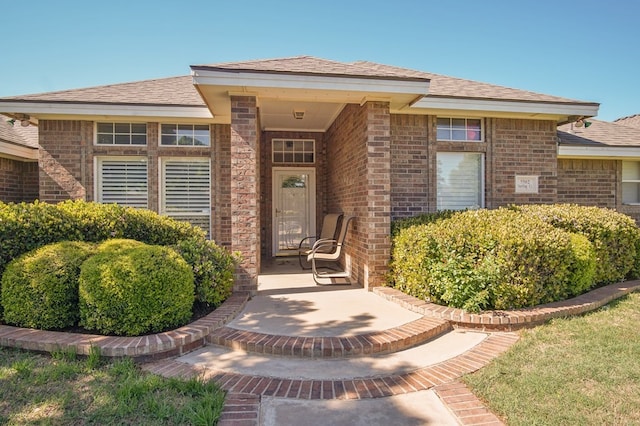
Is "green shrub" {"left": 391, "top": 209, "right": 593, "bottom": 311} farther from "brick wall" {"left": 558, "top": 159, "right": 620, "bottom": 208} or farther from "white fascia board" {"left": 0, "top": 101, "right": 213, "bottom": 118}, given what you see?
"white fascia board" {"left": 0, "top": 101, "right": 213, "bottom": 118}

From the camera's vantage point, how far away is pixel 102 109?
614cm

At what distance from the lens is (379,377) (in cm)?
288

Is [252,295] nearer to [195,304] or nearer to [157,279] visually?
[195,304]

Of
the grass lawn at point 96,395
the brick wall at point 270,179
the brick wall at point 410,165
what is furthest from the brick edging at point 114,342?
the brick wall at point 270,179

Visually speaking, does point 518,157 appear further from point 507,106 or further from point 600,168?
point 600,168

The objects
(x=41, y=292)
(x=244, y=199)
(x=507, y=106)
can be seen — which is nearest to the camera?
(x=41, y=292)

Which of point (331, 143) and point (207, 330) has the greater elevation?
point (331, 143)

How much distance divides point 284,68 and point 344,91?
957 mm

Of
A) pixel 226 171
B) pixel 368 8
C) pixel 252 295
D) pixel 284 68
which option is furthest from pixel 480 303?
pixel 368 8

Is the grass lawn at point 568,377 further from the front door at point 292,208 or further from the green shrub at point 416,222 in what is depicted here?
the front door at point 292,208

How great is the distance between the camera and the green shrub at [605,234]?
5299 millimetres

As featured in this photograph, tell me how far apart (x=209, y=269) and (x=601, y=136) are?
9730 mm

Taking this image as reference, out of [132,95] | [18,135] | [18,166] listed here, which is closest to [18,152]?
[18,166]

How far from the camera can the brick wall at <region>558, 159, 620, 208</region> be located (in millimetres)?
7930
